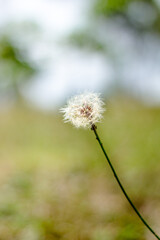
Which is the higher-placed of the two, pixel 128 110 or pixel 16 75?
pixel 16 75

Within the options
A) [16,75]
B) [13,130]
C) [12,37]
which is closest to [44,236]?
[16,75]

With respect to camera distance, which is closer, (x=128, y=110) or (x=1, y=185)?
(x=1, y=185)

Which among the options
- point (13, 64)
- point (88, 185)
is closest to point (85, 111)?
point (88, 185)

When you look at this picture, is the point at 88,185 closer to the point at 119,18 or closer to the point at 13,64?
the point at 13,64

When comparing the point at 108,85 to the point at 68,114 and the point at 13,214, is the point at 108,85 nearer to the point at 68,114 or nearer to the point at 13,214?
the point at 13,214

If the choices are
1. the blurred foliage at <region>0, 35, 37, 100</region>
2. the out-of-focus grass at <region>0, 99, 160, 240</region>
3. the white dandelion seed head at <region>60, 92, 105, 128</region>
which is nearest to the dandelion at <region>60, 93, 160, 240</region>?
the white dandelion seed head at <region>60, 92, 105, 128</region>

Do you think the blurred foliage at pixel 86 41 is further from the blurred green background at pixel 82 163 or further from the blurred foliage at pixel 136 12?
the blurred foliage at pixel 136 12

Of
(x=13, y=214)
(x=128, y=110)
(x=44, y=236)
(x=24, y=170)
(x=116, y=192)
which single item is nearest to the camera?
(x=44, y=236)
